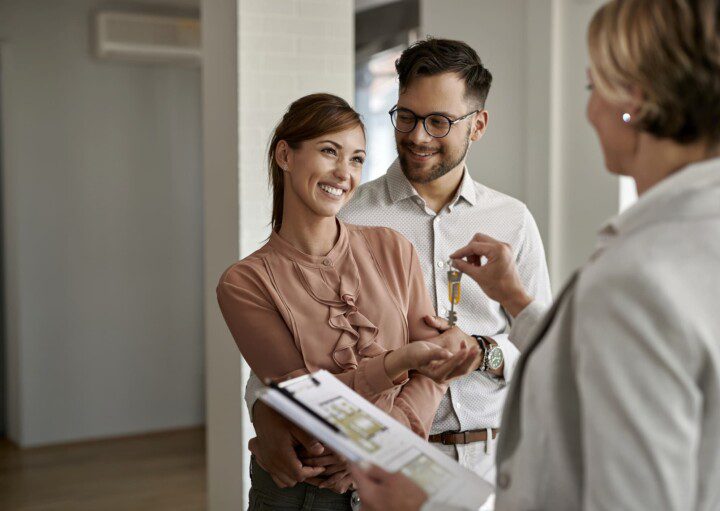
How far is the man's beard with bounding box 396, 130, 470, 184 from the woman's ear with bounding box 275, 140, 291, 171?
1.26 ft

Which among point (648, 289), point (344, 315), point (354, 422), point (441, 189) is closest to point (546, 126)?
point (441, 189)

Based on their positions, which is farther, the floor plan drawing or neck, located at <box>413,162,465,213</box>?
neck, located at <box>413,162,465,213</box>

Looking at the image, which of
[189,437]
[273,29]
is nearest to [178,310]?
[189,437]

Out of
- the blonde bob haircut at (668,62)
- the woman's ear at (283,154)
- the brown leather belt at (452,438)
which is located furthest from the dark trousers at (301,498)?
the blonde bob haircut at (668,62)

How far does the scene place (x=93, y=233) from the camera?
5.68 metres

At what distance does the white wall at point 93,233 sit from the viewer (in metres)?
5.48

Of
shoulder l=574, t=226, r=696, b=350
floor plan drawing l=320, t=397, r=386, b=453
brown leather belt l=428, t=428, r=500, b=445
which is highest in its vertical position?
shoulder l=574, t=226, r=696, b=350

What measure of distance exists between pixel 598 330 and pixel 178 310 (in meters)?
5.35

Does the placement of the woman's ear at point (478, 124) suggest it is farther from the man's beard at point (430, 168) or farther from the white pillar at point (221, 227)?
the white pillar at point (221, 227)

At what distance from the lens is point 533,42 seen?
3.43m

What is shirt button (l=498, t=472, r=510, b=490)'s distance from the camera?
1.06m

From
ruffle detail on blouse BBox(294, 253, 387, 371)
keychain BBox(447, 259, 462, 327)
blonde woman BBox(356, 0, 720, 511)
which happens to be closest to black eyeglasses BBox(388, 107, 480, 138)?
keychain BBox(447, 259, 462, 327)

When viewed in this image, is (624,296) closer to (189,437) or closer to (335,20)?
(335,20)

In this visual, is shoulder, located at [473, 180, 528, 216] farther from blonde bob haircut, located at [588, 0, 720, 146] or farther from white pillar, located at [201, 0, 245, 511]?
white pillar, located at [201, 0, 245, 511]
